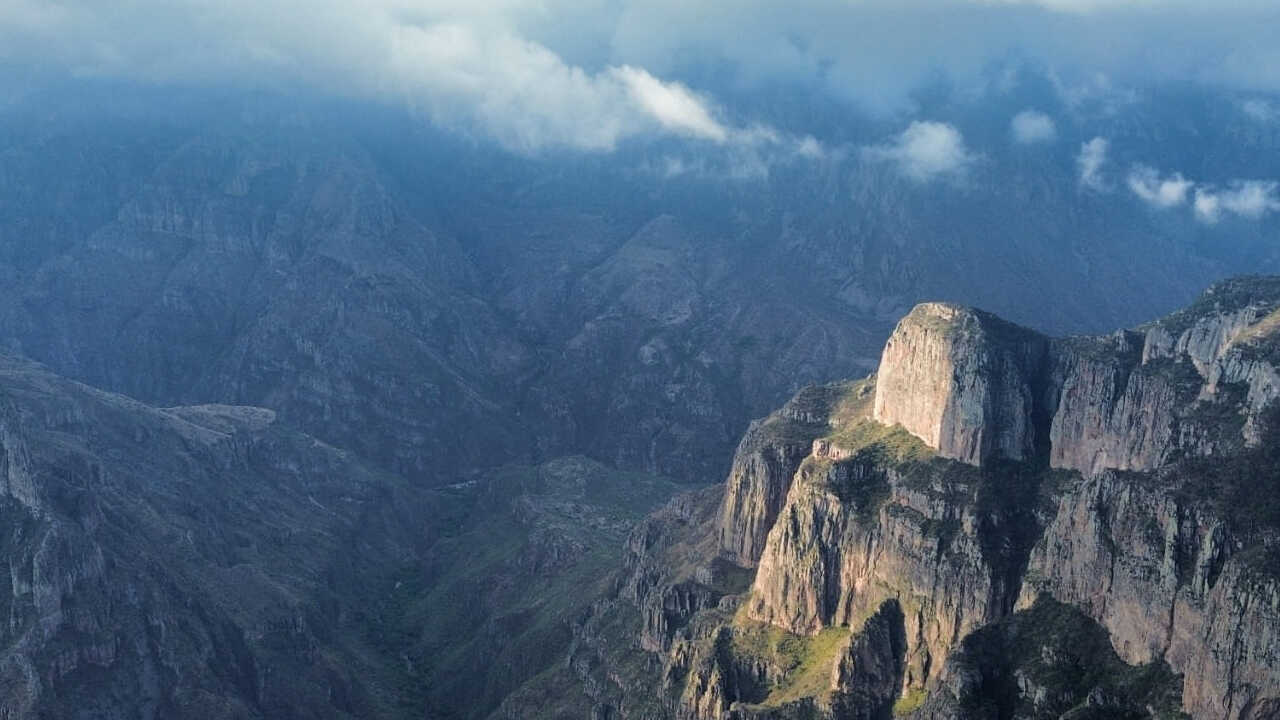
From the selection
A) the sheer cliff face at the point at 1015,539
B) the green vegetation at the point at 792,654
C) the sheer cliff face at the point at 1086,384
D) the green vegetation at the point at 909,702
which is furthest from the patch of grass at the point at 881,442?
the green vegetation at the point at 909,702

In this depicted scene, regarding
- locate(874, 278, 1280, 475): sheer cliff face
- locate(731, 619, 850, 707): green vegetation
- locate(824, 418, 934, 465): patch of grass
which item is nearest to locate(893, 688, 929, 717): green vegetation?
locate(731, 619, 850, 707): green vegetation

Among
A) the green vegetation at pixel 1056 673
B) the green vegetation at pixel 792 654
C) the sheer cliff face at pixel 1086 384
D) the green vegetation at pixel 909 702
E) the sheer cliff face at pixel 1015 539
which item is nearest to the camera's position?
the sheer cliff face at pixel 1015 539

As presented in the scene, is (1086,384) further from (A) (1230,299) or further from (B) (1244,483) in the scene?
(B) (1244,483)

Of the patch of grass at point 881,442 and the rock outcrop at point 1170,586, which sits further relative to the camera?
the patch of grass at point 881,442

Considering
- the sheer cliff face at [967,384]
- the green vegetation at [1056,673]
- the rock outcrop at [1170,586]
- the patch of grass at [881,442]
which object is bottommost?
the green vegetation at [1056,673]

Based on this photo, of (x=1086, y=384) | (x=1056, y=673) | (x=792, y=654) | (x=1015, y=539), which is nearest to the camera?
(x=1056, y=673)

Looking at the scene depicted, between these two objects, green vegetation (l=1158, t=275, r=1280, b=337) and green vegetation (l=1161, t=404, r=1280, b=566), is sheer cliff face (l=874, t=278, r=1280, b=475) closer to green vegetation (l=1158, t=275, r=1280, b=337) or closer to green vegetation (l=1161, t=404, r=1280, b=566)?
green vegetation (l=1158, t=275, r=1280, b=337)

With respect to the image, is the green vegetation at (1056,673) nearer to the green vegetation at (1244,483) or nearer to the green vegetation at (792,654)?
the green vegetation at (1244,483)

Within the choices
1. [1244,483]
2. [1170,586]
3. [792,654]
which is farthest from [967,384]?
[1170,586]

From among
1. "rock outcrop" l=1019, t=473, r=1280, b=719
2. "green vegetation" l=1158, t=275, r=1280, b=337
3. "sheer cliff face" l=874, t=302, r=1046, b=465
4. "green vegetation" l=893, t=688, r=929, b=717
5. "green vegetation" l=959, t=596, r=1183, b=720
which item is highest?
"green vegetation" l=1158, t=275, r=1280, b=337
